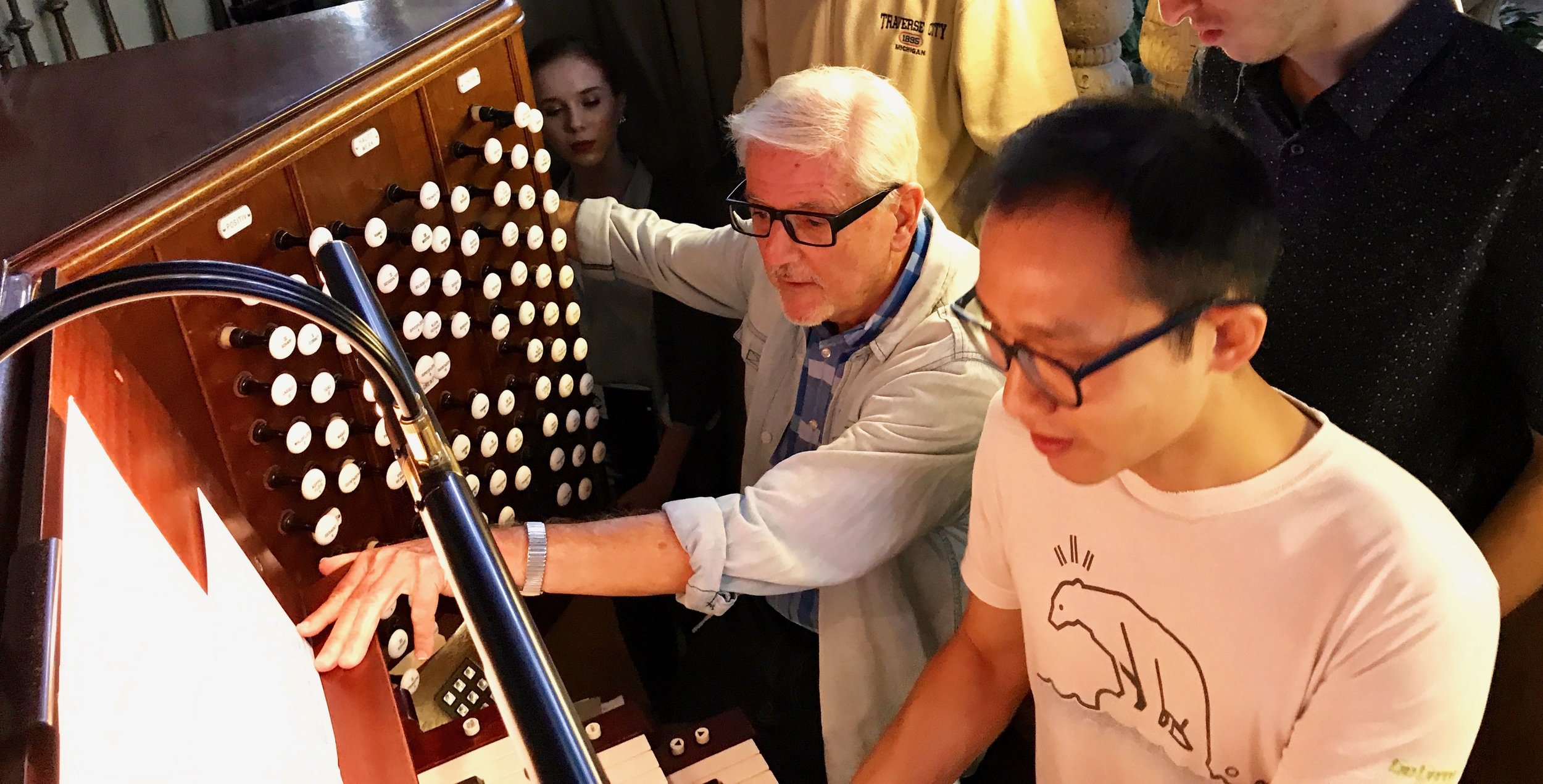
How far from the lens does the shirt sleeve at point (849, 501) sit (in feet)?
4.32

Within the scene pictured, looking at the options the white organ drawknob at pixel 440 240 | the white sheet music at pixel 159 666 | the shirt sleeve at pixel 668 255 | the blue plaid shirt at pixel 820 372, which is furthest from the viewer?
the shirt sleeve at pixel 668 255

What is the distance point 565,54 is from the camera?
2275 mm

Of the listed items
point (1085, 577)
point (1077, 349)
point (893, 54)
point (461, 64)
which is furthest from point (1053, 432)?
point (893, 54)

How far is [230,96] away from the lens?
4.00 feet

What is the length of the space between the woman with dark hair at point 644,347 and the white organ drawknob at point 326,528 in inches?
37.4

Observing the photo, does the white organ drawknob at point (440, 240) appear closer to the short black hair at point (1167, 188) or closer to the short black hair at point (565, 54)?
the short black hair at point (1167, 188)

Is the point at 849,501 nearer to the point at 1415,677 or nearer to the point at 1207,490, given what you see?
the point at 1207,490

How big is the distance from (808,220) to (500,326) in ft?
1.54

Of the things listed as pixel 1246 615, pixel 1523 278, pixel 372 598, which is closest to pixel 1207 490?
pixel 1246 615

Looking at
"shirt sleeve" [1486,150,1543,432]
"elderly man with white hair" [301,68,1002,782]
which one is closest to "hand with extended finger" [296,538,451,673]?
"elderly man with white hair" [301,68,1002,782]

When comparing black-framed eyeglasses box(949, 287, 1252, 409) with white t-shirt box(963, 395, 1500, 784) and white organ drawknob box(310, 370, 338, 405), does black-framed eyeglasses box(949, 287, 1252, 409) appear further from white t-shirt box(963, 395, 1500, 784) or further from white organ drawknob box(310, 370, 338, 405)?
white organ drawknob box(310, 370, 338, 405)

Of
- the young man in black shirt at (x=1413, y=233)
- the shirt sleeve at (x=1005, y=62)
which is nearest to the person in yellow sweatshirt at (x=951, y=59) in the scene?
the shirt sleeve at (x=1005, y=62)

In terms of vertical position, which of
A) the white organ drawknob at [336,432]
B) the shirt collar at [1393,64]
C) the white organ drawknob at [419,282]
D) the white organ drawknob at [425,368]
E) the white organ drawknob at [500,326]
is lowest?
the white organ drawknob at [500,326]

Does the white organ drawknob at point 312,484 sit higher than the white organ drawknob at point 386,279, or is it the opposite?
the white organ drawknob at point 386,279
